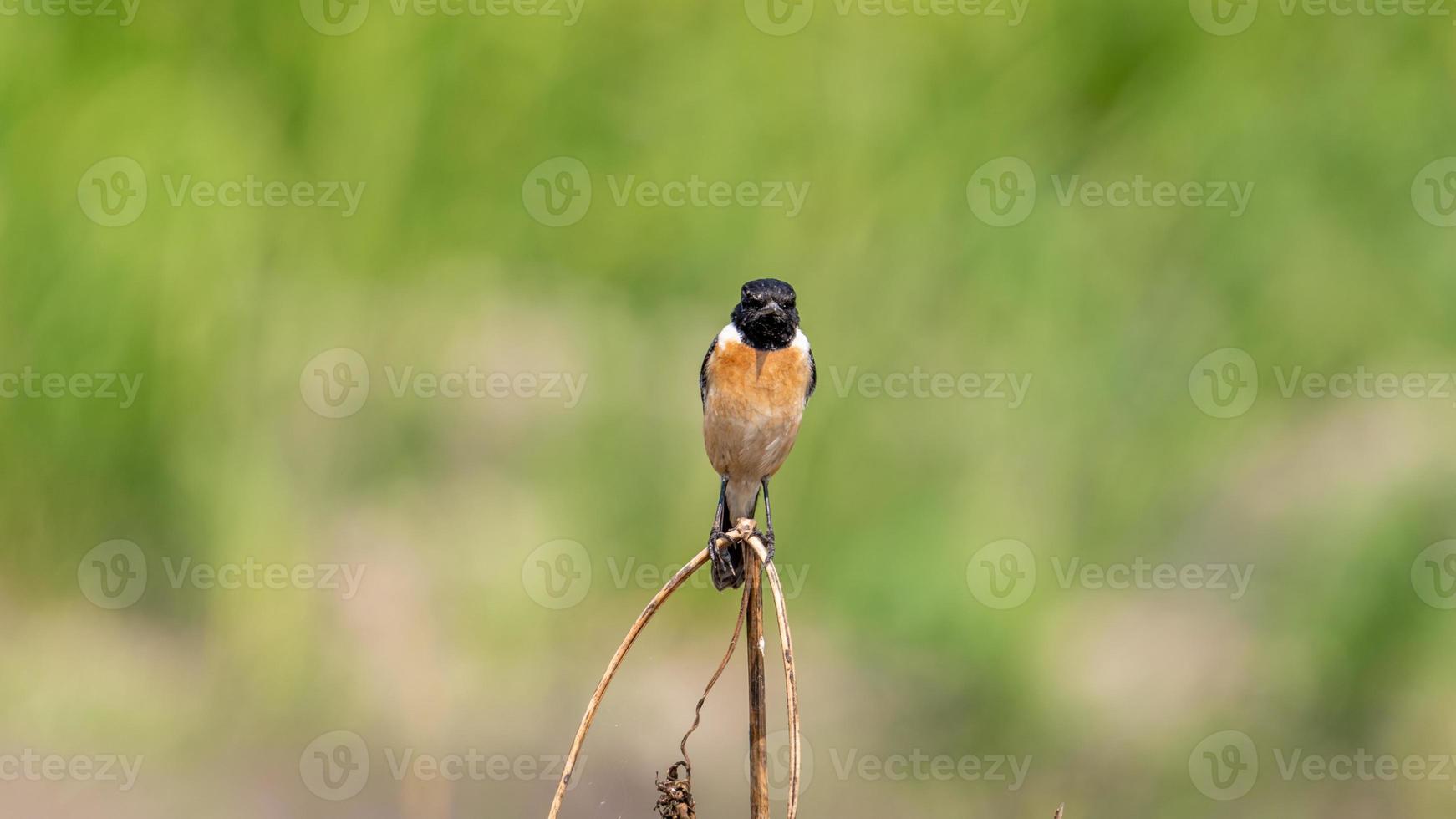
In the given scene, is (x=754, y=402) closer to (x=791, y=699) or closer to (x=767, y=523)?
(x=767, y=523)

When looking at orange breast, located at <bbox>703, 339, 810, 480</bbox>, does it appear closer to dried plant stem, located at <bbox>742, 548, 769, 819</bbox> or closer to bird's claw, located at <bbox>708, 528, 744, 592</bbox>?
bird's claw, located at <bbox>708, 528, 744, 592</bbox>

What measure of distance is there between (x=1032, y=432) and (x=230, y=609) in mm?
3244

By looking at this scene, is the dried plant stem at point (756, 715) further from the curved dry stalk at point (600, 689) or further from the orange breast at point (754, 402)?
the orange breast at point (754, 402)

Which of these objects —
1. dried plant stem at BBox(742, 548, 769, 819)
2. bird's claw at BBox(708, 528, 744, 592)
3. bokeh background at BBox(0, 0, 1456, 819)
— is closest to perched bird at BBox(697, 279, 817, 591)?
bird's claw at BBox(708, 528, 744, 592)

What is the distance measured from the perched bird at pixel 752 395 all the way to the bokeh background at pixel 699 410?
120 cm

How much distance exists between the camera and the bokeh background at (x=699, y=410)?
196 inches

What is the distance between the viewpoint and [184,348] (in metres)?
5.26

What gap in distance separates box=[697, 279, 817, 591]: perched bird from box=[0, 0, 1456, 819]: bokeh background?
3.95 feet

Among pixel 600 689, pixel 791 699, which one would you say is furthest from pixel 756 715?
pixel 600 689

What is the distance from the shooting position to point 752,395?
3.92 m

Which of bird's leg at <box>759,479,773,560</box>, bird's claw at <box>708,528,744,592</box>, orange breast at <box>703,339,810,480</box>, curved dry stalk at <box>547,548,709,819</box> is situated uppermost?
orange breast at <box>703,339,810,480</box>

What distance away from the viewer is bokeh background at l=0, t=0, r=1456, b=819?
498cm

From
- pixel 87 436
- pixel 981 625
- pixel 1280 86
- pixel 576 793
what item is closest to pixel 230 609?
pixel 87 436

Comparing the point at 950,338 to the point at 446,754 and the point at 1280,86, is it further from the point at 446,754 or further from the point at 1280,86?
the point at 446,754
